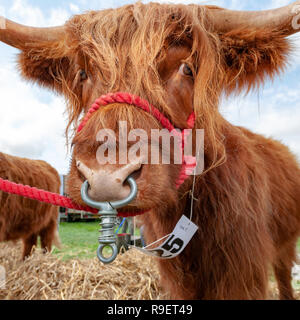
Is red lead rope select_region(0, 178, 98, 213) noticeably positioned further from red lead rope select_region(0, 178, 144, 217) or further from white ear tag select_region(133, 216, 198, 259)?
white ear tag select_region(133, 216, 198, 259)

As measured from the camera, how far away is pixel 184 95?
5.24ft

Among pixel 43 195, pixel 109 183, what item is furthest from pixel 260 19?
pixel 43 195

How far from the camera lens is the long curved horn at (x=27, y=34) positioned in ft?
6.73

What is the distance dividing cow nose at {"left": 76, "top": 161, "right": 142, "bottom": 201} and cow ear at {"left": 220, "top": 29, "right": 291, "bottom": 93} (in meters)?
1.04

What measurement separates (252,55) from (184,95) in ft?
1.67

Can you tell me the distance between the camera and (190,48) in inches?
64.9

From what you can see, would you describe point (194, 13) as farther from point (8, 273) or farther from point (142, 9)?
point (8, 273)

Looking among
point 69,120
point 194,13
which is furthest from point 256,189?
point 69,120

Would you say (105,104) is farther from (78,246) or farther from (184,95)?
(78,246)

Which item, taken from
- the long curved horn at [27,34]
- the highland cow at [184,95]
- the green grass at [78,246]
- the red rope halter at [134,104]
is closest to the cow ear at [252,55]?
the highland cow at [184,95]

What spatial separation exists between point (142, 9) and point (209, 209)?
1.28 m

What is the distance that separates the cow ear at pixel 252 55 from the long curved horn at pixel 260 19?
0.04 meters

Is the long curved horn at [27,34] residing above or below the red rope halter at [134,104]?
above

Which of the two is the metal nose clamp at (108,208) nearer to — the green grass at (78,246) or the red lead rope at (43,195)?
the red lead rope at (43,195)
